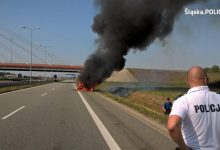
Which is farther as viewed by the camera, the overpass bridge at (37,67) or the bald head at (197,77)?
the overpass bridge at (37,67)

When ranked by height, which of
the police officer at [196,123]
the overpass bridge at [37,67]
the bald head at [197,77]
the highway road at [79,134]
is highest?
the overpass bridge at [37,67]

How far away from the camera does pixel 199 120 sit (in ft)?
11.8

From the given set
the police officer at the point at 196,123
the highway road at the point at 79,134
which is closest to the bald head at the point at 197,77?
the police officer at the point at 196,123

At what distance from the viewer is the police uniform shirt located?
357cm

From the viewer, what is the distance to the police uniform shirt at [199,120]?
141 inches

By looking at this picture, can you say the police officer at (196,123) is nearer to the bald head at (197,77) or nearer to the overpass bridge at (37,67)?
the bald head at (197,77)

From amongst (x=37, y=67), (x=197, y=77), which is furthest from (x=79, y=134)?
(x=37, y=67)

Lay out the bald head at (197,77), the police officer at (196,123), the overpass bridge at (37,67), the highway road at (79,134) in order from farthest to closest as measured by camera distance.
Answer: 1. the overpass bridge at (37,67)
2. the highway road at (79,134)
3. the bald head at (197,77)
4. the police officer at (196,123)

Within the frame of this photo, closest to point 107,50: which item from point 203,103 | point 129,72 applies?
point 203,103

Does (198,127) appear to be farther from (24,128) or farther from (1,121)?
(1,121)

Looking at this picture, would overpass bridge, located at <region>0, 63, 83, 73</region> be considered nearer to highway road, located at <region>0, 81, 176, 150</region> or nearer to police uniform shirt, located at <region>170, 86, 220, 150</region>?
highway road, located at <region>0, 81, 176, 150</region>

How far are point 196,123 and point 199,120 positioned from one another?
0.04 metres

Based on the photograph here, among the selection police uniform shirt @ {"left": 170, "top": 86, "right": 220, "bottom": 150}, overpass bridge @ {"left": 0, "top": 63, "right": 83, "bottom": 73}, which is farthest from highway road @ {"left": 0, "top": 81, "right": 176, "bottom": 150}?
overpass bridge @ {"left": 0, "top": 63, "right": 83, "bottom": 73}

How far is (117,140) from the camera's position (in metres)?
9.64
